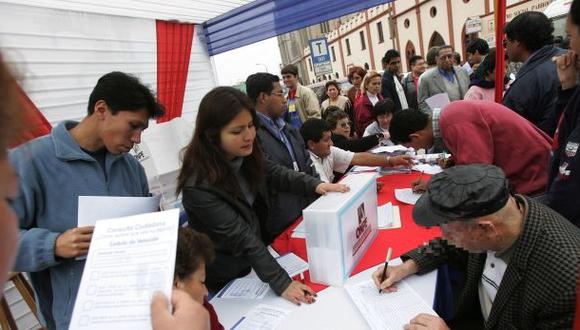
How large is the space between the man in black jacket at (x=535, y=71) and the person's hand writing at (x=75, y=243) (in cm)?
263

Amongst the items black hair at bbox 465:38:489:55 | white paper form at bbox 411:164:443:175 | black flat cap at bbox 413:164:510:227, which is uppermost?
black hair at bbox 465:38:489:55

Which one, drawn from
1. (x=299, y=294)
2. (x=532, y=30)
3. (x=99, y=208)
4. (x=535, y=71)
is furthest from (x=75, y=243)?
(x=532, y=30)

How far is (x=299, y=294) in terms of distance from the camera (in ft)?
4.40

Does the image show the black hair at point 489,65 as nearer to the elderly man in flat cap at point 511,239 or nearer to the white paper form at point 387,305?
the elderly man in flat cap at point 511,239

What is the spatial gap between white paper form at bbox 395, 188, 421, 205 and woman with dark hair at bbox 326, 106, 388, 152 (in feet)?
3.71

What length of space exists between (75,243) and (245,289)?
0.71 m

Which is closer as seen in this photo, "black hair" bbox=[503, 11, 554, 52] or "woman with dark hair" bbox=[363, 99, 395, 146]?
"black hair" bbox=[503, 11, 554, 52]

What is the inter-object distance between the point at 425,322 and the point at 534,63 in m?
2.10

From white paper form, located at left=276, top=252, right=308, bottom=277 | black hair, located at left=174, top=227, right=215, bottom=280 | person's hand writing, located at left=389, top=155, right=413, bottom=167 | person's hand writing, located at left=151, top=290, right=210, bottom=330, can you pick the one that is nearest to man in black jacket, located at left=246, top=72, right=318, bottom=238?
white paper form, located at left=276, top=252, right=308, bottom=277

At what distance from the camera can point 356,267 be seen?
154 centimetres

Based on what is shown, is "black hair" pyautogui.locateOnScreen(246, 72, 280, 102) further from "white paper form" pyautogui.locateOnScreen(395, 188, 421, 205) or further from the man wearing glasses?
the man wearing glasses

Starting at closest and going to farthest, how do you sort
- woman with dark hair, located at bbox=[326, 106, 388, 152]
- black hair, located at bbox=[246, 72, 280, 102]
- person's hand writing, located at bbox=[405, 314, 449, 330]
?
person's hand writing, located at bbox=[405, 314, 449, 330]
black hair, located at bbox=[246, 72, 280, 102]
woman with dark hair, located at bbox=[326, 106, 388, 152]

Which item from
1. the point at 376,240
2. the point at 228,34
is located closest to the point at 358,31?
the point at 228,34

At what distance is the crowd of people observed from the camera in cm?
100
